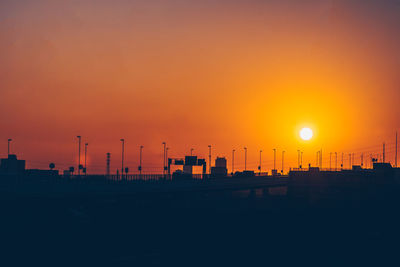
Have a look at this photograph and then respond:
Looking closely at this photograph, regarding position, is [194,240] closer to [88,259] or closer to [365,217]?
[88,259]

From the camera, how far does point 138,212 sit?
10550 centimetres

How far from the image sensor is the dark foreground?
67438 millimetres

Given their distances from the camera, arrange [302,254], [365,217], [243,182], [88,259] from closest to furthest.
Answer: [88,259]
[302,254]
[365,217]
[243,182]

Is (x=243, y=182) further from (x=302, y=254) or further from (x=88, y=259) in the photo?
(x=88, y=259)

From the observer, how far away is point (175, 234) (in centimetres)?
9000

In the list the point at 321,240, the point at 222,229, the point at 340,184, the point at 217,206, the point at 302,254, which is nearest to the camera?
the point at 302,254

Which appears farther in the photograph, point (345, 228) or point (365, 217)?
point (365, 217)

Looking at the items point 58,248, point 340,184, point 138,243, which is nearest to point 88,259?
point 58,248

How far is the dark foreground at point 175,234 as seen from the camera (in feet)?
221

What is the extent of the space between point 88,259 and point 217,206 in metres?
73.6

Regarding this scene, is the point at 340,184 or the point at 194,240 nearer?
the point at 194,240

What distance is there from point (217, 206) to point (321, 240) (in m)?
51.7

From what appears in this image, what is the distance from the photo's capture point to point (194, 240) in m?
83.8

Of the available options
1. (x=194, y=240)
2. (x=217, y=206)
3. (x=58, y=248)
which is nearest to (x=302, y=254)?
(x=194, y=240)
